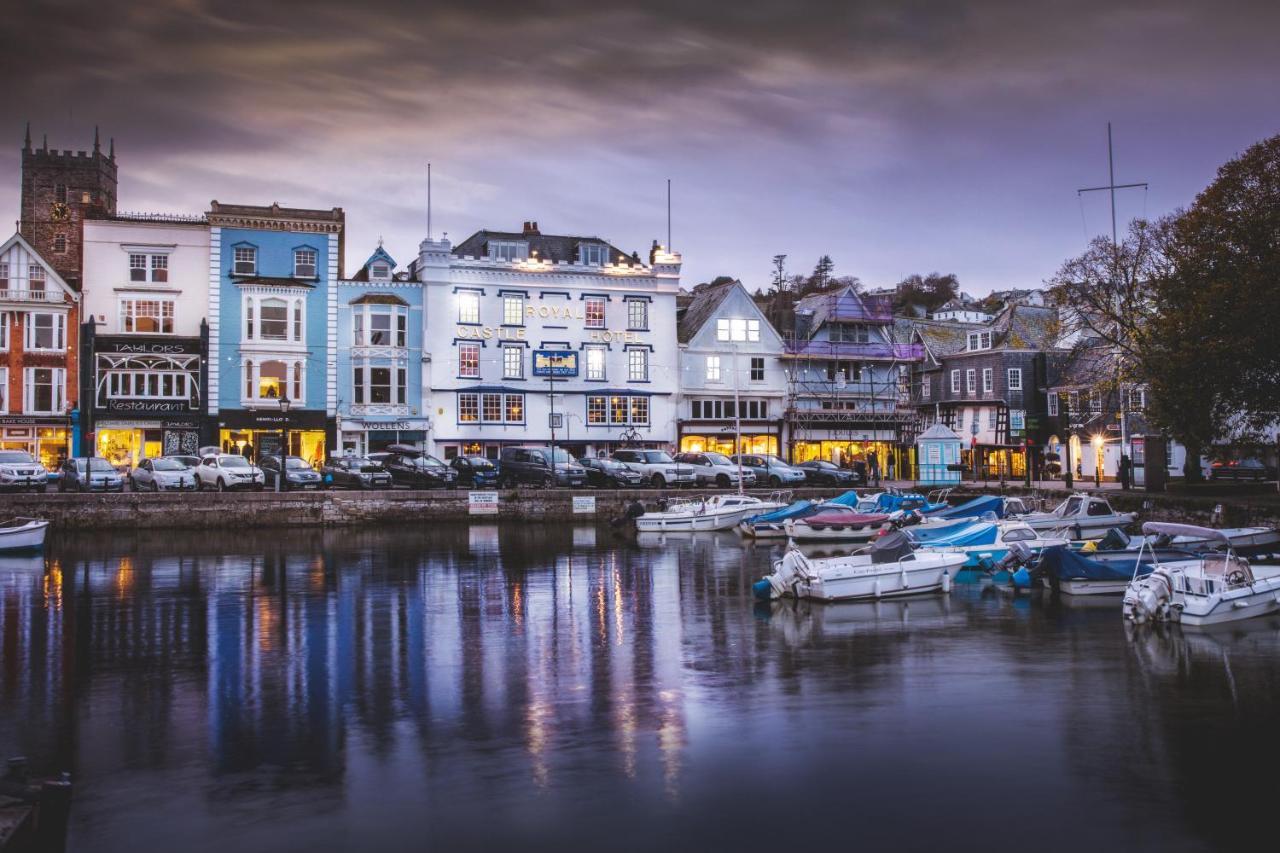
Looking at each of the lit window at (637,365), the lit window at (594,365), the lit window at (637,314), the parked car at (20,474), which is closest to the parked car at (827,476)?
the lit window at (637,365)

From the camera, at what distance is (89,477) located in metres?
47.5

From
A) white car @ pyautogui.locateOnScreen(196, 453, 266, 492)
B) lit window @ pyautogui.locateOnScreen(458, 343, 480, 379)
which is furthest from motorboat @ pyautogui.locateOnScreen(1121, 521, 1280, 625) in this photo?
lit window @ pyautogui.locateOnScreen(458, 343, 480, 379)

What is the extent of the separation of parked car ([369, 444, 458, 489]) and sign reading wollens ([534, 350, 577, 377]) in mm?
12809

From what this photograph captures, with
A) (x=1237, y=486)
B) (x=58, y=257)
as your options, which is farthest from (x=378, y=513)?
(x=1237, y=486)

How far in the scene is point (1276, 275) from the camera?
35.0 metres

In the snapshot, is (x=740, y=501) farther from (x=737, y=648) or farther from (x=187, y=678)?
(x=187, y=678)

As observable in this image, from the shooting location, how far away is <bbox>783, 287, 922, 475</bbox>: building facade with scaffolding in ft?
228

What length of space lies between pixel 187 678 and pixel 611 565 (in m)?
18.2

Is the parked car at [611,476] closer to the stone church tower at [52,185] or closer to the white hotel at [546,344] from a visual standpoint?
the white hotel at [546,344]

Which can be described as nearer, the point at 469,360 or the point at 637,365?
the point at 469,360

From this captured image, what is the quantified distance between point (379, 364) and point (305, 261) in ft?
24.6

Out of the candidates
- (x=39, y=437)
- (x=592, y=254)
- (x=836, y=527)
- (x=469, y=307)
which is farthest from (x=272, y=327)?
(x=836, y=527)

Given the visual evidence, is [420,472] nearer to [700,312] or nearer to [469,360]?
Answer: [469,360]

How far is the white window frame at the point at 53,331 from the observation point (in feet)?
192
